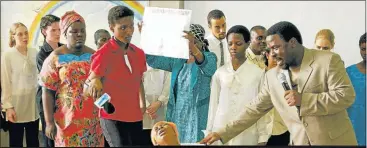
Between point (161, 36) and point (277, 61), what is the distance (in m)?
0.91

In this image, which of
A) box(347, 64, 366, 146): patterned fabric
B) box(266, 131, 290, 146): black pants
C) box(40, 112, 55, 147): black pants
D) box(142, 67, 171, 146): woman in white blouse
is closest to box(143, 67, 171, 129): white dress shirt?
box(142, 67, 171, 146): woman in white blouse

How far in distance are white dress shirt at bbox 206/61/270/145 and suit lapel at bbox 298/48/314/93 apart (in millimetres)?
379

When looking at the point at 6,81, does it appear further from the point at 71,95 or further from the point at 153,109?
the point at 153,109

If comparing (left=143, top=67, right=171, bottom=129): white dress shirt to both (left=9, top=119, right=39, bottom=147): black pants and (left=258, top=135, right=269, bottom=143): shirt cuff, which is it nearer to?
(left=258, top=135, right=269, bottom=143): shirt cuff

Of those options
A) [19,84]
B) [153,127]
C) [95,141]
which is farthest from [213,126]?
[19,84]

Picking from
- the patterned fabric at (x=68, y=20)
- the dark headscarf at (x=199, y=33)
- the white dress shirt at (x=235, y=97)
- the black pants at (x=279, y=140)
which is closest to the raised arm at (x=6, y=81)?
the patterned fabric at (x=68, y=20)

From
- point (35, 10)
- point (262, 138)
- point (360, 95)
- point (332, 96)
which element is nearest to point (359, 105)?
point (360, 95)

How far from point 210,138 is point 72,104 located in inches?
41.4

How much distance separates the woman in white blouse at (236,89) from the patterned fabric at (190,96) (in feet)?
0.20

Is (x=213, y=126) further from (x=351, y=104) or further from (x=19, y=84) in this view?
(x=19, y=84)

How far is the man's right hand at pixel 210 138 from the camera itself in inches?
193

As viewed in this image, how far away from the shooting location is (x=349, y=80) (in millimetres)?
4660

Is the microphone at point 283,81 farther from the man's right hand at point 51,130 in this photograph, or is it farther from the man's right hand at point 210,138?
the man's right hand at point 51,130

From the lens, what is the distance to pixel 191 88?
16.3 feet
